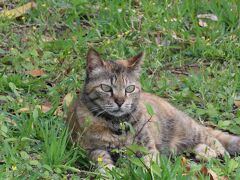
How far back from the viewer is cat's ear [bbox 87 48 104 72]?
20.5 ft

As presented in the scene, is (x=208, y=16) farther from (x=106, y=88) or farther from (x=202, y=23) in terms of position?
(x=106, y=88)

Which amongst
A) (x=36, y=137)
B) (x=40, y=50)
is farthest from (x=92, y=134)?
(x=40, y=50)

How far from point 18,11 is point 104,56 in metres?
1.36

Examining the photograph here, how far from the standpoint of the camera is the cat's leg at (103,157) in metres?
5.86

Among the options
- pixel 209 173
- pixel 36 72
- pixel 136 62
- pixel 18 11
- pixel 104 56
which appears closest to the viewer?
pixel 209 173

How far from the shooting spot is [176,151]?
668 centimetres

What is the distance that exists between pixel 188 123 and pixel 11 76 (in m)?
1.76

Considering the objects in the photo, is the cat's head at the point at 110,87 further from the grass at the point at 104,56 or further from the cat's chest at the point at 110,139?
the grass at the point at 104,56

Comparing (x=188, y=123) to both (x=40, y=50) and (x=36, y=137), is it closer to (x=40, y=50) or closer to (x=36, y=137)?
(x=36, y=137)

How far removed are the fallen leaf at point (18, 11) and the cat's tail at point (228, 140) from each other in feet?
9.51

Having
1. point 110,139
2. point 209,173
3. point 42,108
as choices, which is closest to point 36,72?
point 42,108

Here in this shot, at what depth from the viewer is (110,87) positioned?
6.25m

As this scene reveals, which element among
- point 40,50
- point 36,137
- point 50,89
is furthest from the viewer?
point 40,50

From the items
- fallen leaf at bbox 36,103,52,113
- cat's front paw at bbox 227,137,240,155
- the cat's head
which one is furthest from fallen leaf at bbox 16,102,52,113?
cat's front paw at bbox 227,137,240,155
